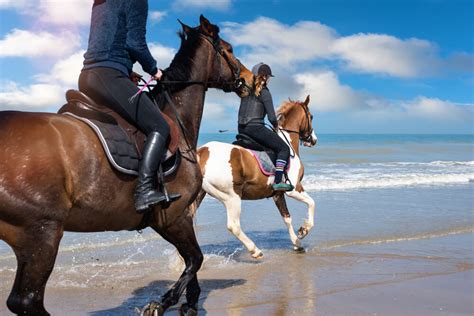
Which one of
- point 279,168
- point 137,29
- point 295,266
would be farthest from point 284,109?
point 137,29

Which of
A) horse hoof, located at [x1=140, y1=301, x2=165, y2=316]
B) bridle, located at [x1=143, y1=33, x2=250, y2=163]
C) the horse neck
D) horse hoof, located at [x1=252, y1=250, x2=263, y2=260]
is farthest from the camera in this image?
horse hoof, located at [x1=252, y1=250, x2=263, y2=260]

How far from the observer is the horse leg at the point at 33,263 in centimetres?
369

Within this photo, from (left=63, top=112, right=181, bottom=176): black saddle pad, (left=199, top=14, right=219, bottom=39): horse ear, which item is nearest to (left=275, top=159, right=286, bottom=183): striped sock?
(left=199, top=14, right=219, bottom=39): horse ear

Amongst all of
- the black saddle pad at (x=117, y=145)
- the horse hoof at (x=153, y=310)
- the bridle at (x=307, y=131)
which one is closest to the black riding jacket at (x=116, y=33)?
the black saddle pad at (x=117, y=145)

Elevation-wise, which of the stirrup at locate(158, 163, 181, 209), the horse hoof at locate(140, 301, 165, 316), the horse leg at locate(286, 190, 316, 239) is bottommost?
the horse hoof at locate(140, 301, 165, 316)

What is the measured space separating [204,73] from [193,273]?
1.99 m

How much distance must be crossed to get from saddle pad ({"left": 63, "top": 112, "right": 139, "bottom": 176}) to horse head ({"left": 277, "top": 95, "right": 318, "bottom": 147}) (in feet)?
20.6

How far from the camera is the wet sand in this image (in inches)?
233

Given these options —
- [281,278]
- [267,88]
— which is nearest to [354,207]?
[267,88]

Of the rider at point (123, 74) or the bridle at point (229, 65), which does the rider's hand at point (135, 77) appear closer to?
the rider at point (123, 74)

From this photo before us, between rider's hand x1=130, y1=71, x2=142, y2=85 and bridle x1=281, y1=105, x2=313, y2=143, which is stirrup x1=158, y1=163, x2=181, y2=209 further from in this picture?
bridle x1=281, y1=105, x2=313, y2=143

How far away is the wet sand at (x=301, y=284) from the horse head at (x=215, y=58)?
8.17ft

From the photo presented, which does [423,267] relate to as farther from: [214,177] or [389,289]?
[214,177]

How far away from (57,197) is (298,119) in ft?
24.0
